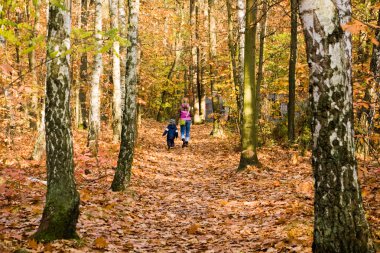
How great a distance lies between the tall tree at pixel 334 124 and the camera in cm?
369

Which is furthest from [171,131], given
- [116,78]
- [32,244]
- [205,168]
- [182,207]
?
[32,244]

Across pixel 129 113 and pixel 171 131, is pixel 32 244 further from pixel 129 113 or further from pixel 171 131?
pixel 171 131

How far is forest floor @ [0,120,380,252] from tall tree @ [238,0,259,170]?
0.48m

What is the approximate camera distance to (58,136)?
5.09 m

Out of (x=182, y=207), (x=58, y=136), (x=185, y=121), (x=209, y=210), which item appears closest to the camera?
(x=58, y=136)

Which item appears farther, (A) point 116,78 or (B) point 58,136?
(A) point 116,78

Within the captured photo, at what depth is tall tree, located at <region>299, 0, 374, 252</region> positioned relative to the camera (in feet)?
12.1

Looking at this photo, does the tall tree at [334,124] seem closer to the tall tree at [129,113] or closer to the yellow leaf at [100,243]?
the yellow leaf at [100,243]

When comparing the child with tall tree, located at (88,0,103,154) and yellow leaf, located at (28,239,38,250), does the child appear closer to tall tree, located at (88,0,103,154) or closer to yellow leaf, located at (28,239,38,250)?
tall tree, located at (88,0,103,154)

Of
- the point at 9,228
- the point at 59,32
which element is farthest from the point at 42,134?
the point at 59,32

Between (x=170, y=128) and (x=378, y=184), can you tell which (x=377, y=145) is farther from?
(x=170, y=128)

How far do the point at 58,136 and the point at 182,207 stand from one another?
3953 millimetres

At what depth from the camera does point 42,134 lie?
1107 cm

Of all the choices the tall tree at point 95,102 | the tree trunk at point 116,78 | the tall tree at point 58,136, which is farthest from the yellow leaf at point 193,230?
the tree trunk at point 116,78
